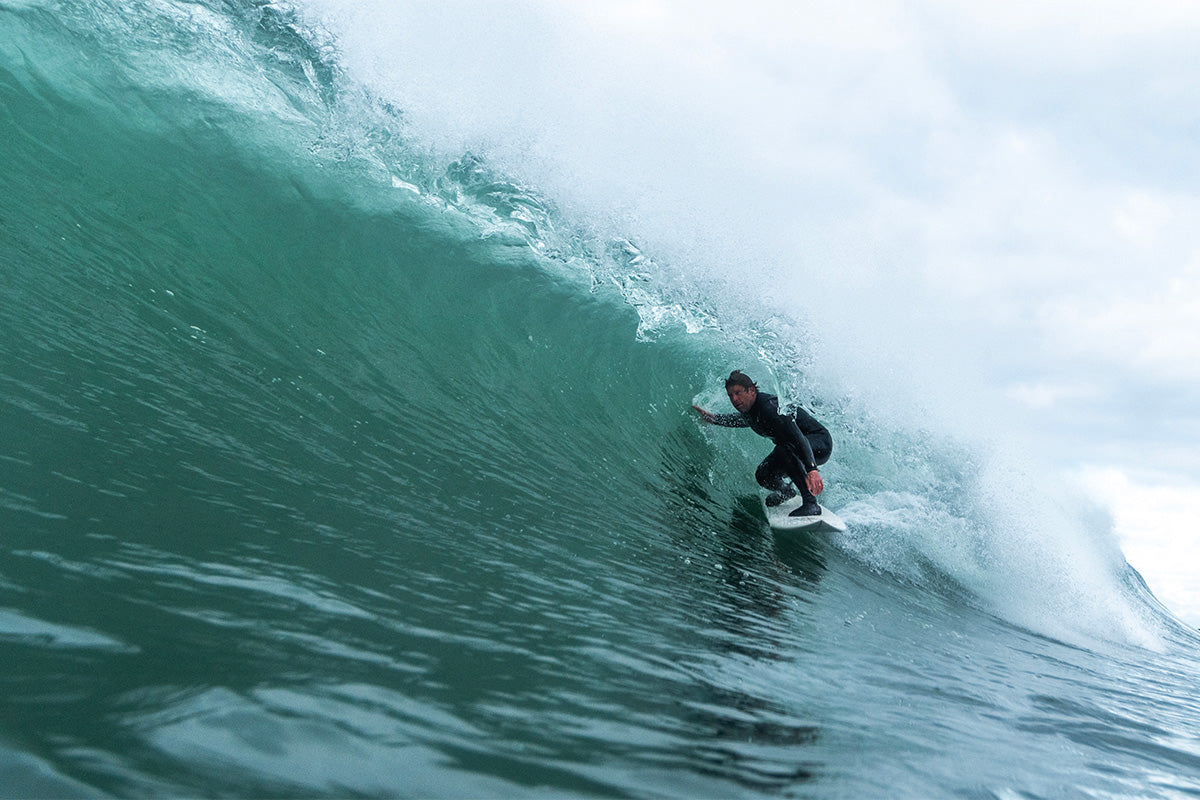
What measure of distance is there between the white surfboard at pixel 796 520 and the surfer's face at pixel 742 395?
1.07 meters

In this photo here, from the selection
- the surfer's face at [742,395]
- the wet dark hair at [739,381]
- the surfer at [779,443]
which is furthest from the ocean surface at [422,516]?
the wet dark hair at [739,381]

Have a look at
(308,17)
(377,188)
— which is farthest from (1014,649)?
(308,17)

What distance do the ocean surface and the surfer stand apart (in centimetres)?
52

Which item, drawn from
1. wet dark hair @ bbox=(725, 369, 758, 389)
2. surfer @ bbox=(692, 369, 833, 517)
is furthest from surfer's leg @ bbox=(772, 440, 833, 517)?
wet dark hair @ bbox=(725, 369, 758, 389)

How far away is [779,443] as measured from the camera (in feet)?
26.8

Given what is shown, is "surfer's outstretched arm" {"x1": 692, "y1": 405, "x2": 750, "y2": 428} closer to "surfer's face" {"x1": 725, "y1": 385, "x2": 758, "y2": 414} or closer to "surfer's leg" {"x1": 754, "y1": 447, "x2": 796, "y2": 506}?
"surfer's face" {"x1": 725, "y1": 385, "x2": 758, "y2": 414}

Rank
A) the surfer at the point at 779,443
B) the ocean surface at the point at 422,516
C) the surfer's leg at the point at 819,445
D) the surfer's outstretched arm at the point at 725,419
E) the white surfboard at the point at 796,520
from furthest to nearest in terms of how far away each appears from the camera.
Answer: the surfer's leg at the point at 819,445 < the surfer's outstretched arm at the point at 725,419 < the surfer at the point at 779,443 < the white surfboard at the point at 796,520 < the ocean surface at the point at 422,516

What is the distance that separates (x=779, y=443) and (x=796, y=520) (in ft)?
2.82

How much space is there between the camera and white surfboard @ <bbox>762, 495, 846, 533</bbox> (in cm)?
776

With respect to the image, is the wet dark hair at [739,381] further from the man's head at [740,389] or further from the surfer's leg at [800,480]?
the surfer's leg at [800,480]

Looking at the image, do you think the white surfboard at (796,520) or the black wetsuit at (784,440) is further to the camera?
the black wetsuit at (784,440)

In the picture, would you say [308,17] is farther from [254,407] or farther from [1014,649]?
Answer: [1014,649]

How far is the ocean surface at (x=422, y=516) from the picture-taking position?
2.18m

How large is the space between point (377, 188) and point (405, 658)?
9242 mm
